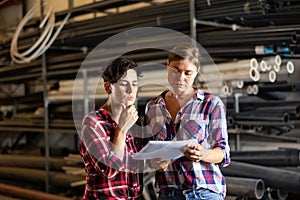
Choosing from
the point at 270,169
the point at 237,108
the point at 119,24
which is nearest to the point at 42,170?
the point at 119,24

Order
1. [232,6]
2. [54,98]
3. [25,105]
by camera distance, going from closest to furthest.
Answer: [232,6], [54,98], [25,105]

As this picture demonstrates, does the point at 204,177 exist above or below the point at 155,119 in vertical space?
below

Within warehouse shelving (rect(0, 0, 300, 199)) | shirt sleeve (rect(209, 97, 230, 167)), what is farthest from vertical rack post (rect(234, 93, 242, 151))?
shirt sleeve (rect(209, 97, 230, 167))

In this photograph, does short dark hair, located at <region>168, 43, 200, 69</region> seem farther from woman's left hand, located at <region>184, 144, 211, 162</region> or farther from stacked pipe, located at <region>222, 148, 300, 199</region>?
stacked pipe, located at <region>222, 148, 300, 199</region>

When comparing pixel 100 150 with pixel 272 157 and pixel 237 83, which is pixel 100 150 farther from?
pixel 237 83

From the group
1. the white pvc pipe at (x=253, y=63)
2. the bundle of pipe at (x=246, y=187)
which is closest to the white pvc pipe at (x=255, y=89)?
the white pvc pipe at (x=253, y=63)

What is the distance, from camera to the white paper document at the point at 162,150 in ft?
4.09

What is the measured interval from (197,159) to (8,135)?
15.5ft

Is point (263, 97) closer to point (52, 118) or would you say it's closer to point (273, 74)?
point (273, 74)

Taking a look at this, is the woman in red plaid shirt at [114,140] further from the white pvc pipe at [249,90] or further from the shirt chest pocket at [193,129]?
the white pvc pipe at [249,90]

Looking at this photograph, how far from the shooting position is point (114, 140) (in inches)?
49.6

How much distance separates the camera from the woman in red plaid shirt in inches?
48.9

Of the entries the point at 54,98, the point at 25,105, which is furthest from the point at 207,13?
the point at 25,105

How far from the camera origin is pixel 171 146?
1251 mm
